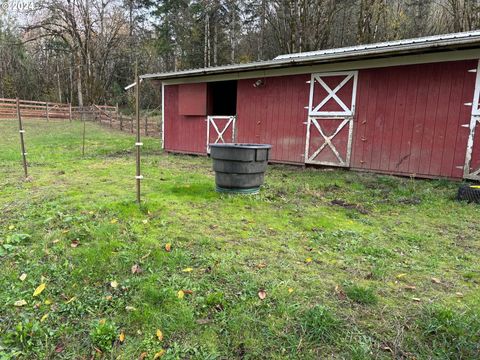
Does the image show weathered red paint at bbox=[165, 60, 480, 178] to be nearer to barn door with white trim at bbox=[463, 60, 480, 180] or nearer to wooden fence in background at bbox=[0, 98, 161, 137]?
barn door with white trim at bbox=[463, 60, 480, 180]

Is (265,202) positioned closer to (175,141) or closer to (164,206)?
(164,206)

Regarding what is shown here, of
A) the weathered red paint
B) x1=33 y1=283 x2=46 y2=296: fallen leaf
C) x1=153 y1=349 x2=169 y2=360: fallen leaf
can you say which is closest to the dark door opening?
the weathered red paint

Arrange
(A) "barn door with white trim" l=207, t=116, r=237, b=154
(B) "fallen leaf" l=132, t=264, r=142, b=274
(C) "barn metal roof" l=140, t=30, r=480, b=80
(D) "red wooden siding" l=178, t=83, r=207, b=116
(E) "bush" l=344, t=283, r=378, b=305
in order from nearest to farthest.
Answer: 1. (E) "bush" l=344, t=283, r=378, b=305
2. (B) "fallen leaf" l=132, t=264, r=142, b=274
3. (C) "barn metal roof" l=140, t=30, r=480, b=80
4. (A) "barn door with white trim" l=207, t=116, r=237, b=154
5. (D) "red wooden siding" l=178, t=83, r=207, b=116

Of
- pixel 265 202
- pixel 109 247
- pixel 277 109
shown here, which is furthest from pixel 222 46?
pixel 109 247

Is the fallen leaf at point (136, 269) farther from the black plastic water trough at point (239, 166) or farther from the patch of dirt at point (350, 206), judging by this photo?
the patch of dirt at point (350, 206)

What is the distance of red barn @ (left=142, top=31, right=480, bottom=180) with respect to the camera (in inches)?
221

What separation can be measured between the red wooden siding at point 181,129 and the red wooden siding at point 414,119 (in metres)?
4.39

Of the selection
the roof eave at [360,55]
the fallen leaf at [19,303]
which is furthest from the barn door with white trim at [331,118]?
the fallen leaf at [19,303]

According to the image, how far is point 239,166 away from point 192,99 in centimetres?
552

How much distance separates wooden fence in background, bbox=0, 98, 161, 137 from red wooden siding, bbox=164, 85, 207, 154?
703cm

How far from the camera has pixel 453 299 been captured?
2.09 metres

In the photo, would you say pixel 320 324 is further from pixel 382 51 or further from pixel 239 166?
pixel 382 51

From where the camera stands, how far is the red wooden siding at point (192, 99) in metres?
9.22

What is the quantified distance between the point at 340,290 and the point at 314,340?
1.67ft
